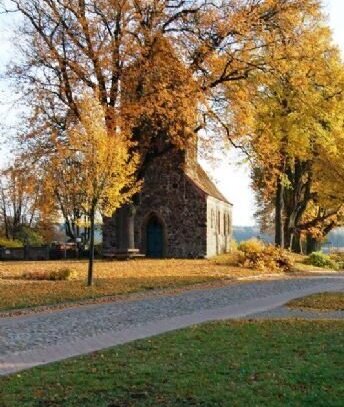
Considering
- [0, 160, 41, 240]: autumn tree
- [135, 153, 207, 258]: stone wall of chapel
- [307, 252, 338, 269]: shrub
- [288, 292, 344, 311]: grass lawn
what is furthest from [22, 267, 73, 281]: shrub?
[0, 160, 41, 240]: autumn tree

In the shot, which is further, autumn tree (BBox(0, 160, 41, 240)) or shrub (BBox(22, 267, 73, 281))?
autumn tree (BBox(0, 160, 41, 240))

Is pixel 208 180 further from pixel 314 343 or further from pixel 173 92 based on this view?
pixel 314 343

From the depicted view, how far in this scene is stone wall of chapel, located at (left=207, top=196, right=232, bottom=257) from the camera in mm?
41031

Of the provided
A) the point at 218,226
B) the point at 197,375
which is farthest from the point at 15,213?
the point at 197,375

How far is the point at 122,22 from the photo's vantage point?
31.3m

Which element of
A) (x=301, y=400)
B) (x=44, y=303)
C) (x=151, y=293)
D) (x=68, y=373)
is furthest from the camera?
(x=151, y=293)

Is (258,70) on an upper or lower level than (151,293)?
upper

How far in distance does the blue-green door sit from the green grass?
29103mm

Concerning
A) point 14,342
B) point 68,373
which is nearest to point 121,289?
point 14,342

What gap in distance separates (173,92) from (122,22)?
13.4 ft

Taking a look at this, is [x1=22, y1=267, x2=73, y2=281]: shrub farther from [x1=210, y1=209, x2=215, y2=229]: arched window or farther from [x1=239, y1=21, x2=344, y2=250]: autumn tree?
[x1=210, y1=209, x2=215, y2=229]: arched window

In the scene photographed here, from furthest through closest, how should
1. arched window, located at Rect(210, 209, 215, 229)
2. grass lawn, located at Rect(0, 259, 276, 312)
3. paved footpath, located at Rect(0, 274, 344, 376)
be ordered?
1. arched window, located at Rect(210, 209, 215, 229)
2. grass lawn, located at Rect(0, 259, 276, 312)
3. paved footpath, located at Rect(0, 274, 344, 376)

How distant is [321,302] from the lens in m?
18.8

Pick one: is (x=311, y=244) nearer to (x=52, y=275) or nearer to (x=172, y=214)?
(x=172, y=214)
